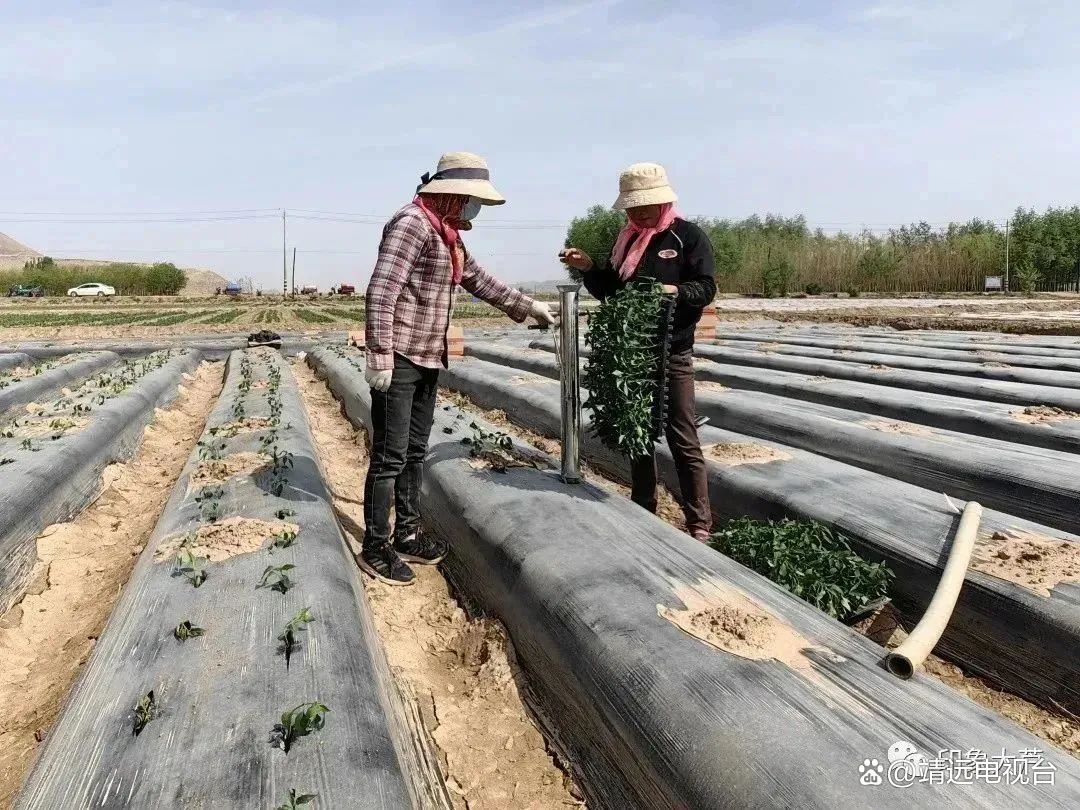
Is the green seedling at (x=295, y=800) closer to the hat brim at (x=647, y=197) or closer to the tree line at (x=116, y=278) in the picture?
the hat brim at (x=647, y=197)

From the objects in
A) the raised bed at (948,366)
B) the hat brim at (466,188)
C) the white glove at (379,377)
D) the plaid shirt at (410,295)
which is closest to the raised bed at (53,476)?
the white glove at (379,377)

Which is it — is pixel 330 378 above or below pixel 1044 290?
below

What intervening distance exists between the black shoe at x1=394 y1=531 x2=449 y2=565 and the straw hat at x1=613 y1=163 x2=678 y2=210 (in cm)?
216

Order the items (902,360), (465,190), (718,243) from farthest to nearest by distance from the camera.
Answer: (718,243)
(902,360)
(465,190)

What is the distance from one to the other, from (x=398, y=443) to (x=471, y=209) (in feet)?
4.11

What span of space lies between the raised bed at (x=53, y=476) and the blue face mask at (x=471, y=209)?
122 inches

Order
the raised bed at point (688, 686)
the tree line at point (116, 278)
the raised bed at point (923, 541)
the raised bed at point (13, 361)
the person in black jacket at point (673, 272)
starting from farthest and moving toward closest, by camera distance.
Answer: the tree line at point (116, 278), the raised bed at point (13, 361), the person in black jacket at point (673, 272), the raised bed at point (923, 541), the raised bed at point (688, 686)

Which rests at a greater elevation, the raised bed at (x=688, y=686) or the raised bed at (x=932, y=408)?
the raised bed at (x=932, y=408)

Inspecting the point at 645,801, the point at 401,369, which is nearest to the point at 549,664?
the point at 645,801

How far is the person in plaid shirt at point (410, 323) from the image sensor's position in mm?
3465

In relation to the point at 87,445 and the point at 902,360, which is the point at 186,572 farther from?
the point at 902,360

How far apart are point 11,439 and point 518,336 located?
12409 millimetres

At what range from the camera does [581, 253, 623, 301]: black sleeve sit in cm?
409

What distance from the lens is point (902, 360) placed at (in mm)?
9359
